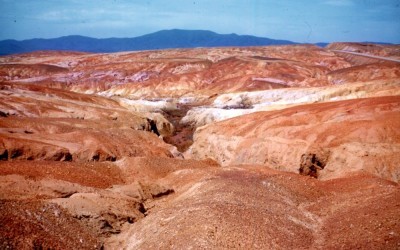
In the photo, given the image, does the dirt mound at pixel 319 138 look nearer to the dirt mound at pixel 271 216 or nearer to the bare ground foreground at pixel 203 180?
the bare ground foreground at pixel 203 180

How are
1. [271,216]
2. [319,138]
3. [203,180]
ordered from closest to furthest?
1. [271,216]
2. [203,180]
3. [319,138]

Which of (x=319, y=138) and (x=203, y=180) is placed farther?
(x=319, y=138)

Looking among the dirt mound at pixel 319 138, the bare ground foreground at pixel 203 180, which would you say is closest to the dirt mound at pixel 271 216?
the bare ground foreground at pixel 203 180

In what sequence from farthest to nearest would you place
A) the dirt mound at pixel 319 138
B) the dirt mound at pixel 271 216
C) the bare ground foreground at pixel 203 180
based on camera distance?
the dirt mound at pixel 319 138
the bare ground foreground at pixel 203 180
the dirt mound at pixel 271 216

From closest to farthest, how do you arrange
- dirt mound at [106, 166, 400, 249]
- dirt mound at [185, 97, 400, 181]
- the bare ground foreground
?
dirt mound at [106, 166, 400, 249] < the bare ground foreground < dirt mound at [185, 97, 400, 181]

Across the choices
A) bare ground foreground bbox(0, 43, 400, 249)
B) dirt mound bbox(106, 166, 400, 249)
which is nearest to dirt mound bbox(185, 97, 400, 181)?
bare ground foreground bbox(0, 43, 400, 249)

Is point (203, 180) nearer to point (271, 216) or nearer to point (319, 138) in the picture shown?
point (271, 216)

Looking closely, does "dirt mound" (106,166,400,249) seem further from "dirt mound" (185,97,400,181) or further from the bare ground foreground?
"dirt mound" (185,97,400,181)

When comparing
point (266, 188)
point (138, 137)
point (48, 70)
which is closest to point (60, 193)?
point (266, 188)

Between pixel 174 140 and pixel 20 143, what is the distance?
2738cm

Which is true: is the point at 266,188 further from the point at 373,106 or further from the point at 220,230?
the point at 373,106

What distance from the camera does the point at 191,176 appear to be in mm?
21656

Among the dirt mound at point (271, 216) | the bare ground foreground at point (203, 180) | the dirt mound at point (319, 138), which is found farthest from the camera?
the dirt mound at point (319, 138)

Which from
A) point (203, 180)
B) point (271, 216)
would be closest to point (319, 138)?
point (203, 180)
